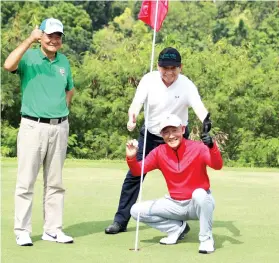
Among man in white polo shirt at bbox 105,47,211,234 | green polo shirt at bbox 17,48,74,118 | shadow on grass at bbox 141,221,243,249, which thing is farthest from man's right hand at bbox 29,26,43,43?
shadow on grass at bbox 141,221,243,249

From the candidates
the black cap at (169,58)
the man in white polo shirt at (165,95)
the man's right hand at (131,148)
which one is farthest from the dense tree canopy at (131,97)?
the man's right hand at (131,148)

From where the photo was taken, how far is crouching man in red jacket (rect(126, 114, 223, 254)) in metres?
5.59

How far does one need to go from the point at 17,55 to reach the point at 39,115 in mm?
465

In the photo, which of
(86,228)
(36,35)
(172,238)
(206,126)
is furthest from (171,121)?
(86,228)

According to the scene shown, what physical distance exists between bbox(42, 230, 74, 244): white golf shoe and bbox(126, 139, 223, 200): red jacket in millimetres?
700

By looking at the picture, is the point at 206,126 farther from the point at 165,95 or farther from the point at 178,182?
the point at 165,95

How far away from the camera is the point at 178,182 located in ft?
19.1

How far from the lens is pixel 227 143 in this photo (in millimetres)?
20047

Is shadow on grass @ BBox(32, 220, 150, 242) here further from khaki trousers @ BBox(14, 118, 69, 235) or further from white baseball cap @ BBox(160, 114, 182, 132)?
white baseball cap @ BBox(160, 114, 182, 132)

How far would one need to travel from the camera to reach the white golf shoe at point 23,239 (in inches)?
220

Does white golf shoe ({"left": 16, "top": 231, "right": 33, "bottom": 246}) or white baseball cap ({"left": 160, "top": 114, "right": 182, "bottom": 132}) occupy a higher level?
white baseball cap ({"left": 160, "top": 114, "right": 182, "bottom": 132})

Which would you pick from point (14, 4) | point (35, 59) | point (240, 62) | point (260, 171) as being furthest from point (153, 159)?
point (14, 4)

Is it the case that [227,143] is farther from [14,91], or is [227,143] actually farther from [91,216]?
[91,216]

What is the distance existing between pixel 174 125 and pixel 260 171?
18.9 ft
